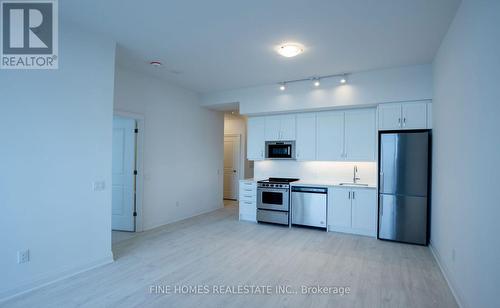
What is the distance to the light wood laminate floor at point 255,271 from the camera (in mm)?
2551

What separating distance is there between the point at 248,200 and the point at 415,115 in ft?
11.7

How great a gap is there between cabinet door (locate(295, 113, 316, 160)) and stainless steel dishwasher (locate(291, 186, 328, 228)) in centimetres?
72

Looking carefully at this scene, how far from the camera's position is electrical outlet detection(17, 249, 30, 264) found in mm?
2641

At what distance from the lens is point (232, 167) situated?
339 inches

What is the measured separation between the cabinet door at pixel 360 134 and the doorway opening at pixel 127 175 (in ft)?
13.1

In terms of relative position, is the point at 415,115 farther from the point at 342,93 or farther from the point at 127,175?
the point at 127,175

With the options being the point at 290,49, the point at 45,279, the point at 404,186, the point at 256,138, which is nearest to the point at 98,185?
the point at 45,279

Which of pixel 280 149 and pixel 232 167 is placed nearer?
pixel 280 149

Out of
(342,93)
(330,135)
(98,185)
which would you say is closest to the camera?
(98,185)

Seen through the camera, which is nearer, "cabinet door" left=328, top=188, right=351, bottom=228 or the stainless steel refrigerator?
the stainless steel refrigerator

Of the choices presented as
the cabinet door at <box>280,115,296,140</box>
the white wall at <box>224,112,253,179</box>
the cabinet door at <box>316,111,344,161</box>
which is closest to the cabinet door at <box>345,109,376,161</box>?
the cabinet door at <box>316,111,344,161</box>

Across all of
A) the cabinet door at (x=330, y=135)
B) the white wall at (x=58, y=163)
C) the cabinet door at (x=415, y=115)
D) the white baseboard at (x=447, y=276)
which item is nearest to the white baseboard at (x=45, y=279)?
the white wall at (x=58, y=163)

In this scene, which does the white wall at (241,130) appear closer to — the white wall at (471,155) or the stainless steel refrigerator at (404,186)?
the stainless steel refrigerator at (404,186)

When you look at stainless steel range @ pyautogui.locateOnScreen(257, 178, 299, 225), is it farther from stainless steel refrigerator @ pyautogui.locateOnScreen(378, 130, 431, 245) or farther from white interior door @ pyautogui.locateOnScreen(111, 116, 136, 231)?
white interior door @ pyautogui.locateOnScreen(111, 116, 136, 231)
